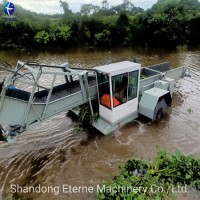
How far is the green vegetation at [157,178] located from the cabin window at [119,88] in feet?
8.76

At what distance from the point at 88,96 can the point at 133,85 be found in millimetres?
1496

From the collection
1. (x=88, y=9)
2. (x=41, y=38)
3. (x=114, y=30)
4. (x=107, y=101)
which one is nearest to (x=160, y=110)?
(x=107, y=101)

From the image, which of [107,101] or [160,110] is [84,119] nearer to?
[107,101]

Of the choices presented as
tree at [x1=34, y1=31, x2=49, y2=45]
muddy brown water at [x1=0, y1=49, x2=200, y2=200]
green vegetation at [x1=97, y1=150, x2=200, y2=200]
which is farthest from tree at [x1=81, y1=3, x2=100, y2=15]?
green vegetation at [x1=97, y1=150, x2=200, y2=200]

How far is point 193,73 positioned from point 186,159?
9.92 m

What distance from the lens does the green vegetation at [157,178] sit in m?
3.51

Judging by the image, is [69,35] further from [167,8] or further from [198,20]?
[198,20]

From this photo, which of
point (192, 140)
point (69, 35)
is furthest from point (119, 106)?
point (69, 35)

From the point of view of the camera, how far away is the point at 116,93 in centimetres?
655

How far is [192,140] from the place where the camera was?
688cm

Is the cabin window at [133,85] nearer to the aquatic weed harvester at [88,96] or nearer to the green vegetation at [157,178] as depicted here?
the aquatic weed harvester at [88,96]

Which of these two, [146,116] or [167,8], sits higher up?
[167,8]

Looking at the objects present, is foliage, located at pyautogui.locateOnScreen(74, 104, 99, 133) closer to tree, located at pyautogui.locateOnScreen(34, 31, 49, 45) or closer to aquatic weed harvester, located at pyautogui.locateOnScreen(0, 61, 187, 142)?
aquatic weed harvester, located at pyautogui.locateOnScreen(0, 61, 187, 142)

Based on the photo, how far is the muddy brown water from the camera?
17.7 ft
